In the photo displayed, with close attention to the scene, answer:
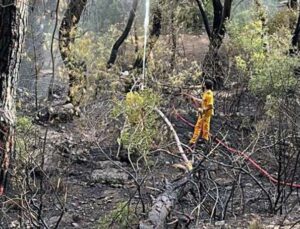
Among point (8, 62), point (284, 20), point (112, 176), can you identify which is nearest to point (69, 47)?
point (112, 176)

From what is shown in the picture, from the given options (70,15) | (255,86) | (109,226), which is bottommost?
(109,226)

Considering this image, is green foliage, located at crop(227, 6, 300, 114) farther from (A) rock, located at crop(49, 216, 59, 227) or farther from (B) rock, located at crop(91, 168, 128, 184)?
(A) rock, located at crop(49, 216, 59, 227)

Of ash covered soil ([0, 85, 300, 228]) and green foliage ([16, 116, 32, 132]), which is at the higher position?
green foliage ([16, 116, 32, 132])

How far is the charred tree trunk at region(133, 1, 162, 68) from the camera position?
51.0 ft

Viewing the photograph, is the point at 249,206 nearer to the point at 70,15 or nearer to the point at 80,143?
the point at 80,143

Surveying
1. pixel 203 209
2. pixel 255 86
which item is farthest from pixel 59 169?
pixel 255 86

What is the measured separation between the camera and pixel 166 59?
1538 centimetres

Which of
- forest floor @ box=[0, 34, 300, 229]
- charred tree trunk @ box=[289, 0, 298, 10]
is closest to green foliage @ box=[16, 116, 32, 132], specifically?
forest floor @ box=[0, 34, 300, 229]

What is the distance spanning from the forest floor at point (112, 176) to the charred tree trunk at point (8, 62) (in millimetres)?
701

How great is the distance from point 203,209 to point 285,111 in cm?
193

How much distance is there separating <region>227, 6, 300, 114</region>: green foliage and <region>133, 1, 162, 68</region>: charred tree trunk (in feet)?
7.52

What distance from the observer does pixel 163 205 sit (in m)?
6.37

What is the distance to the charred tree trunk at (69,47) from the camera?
12.5m

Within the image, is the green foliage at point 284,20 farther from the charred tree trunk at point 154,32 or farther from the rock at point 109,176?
the rock at point 109,176
